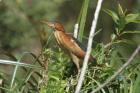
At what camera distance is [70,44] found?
97.8 inches

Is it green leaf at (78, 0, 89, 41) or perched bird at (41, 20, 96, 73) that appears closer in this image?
perched bird at (41, 20, 96, 73)

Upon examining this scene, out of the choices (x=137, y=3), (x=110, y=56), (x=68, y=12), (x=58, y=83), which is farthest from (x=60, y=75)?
(x=68, y=12)

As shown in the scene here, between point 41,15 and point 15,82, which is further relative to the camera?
point 41,15

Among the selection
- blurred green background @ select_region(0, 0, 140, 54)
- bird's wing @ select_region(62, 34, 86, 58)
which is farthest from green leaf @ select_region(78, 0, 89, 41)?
blurred green background @ select_region(0, 0, 140, 54)

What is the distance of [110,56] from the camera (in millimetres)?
2732

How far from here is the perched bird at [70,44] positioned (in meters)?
2.48

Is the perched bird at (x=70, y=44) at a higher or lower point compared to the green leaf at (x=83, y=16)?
lower

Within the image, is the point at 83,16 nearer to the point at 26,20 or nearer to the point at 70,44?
the point at 70,44

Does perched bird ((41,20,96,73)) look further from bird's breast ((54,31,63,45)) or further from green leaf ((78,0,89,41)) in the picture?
green leaf ((78,0,89,41))

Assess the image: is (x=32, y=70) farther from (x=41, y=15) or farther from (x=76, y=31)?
(x=41, y=15)

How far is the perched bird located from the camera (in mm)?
2477

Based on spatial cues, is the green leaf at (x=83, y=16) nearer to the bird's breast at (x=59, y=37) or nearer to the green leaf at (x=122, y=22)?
the green leaf at (x=122, y=22)

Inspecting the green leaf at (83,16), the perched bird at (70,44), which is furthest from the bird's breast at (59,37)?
the green leaf at (83,16)

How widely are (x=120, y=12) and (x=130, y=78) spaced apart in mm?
307
